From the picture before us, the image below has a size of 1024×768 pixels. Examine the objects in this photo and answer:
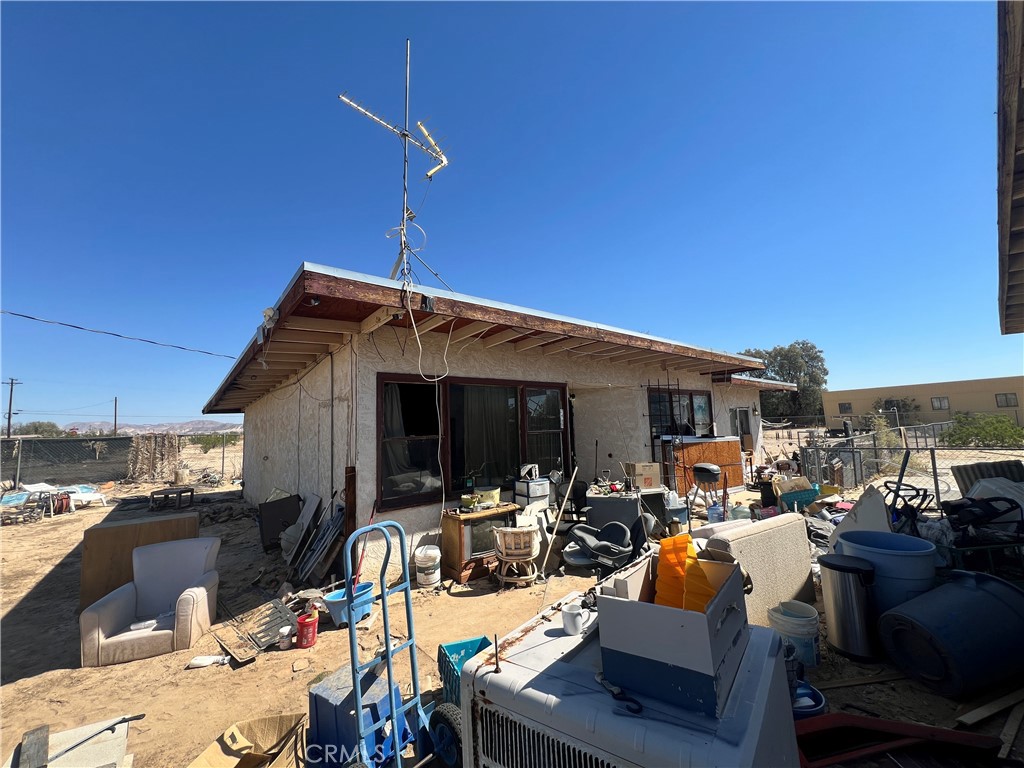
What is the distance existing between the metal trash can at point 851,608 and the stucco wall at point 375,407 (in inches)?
167

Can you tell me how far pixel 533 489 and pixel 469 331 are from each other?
8.22ft

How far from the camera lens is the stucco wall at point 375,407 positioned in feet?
16.9

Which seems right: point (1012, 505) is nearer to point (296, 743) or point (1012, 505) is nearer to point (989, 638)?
point (989, 638)

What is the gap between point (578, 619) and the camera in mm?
1827

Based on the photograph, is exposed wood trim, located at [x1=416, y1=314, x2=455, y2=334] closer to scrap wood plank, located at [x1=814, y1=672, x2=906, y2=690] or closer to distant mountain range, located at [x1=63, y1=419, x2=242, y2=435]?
scrap wood plank, located at [x1=814, y1=672, x2=906, y2=690]

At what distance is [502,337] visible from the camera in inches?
→ 232

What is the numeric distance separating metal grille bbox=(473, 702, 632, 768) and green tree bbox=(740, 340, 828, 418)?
123 feet

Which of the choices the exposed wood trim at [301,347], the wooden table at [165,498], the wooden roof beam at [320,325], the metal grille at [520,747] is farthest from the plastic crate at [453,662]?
the wooden table at [165,498]

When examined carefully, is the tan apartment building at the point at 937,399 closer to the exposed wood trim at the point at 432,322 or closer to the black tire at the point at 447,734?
the exposed wood trim at the point at 432,322

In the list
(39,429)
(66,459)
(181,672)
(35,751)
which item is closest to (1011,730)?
(35,751)

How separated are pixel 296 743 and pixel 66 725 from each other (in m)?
2.00

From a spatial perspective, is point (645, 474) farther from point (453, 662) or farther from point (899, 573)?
point (453, 662)

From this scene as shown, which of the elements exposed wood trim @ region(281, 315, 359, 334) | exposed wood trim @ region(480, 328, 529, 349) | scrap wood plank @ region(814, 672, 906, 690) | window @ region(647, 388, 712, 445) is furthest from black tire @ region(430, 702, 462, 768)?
window @ region(647, 388, 712, 445)

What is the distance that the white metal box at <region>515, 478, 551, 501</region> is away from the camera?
5988 mm
